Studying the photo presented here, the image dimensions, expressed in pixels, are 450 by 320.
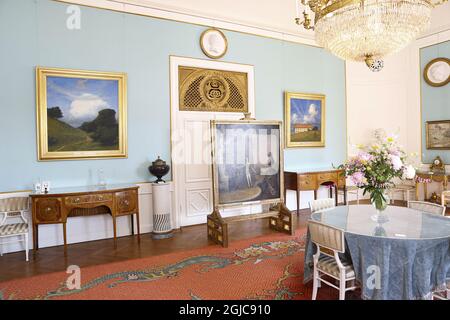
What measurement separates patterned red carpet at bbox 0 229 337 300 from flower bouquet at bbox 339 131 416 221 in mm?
1137

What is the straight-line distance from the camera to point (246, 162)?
5039mm

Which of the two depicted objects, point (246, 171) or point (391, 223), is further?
point (246, 171)

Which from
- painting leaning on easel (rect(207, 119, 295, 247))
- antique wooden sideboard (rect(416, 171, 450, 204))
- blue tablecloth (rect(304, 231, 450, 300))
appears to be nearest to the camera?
blue tablecloth (rect(304, 231, 450, 300))

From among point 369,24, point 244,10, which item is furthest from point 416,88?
point 369,24

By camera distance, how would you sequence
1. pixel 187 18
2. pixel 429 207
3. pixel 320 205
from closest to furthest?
pixel 429 207 < pixel 320 205 < pixel 187 18

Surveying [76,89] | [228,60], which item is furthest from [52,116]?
[228,60]

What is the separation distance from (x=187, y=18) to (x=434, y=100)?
6129 millimetres

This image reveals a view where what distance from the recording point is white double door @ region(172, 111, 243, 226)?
18.7 feet

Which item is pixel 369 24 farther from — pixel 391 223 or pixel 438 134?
pixel 438 134

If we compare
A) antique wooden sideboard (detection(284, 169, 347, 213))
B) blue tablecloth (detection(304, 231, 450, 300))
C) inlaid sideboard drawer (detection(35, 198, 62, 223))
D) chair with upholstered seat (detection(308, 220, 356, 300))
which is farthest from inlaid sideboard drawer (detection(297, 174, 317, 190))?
inlaid sideboard drawer (detection(35, 198, 62, 223))

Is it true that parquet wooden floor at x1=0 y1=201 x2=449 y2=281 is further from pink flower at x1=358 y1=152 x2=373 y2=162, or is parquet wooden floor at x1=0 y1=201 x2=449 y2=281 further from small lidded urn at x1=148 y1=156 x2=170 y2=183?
pink flower at x1=358 y1=152 x2=373 y2=162
